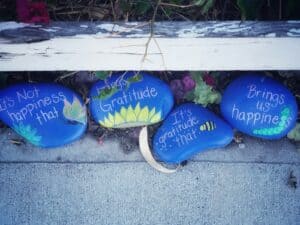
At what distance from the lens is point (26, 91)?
5.43ft

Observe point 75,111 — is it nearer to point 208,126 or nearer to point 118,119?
point 118,119

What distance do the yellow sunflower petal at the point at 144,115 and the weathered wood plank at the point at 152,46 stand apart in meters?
0.25

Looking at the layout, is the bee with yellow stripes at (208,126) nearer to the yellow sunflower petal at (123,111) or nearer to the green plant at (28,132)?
the yellow sunflower petal at (123,111)

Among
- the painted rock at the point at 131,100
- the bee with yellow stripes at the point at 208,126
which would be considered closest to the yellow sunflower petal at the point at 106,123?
the painted rock at the point at 131,100

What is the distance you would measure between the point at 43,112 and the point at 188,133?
0.62m

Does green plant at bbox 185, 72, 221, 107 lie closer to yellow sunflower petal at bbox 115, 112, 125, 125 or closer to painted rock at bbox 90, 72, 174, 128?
painted rock at bbox 90, 72, 174, 128

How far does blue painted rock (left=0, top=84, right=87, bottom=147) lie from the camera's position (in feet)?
5.39

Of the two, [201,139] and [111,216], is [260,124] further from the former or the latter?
[111,216]

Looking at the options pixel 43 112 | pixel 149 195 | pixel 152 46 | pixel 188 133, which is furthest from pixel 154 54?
pixel 149 195

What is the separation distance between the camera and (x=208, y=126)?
5.40 ft

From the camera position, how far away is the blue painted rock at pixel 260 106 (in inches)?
62.5

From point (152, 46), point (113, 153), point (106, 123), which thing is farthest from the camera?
point (113, 153)

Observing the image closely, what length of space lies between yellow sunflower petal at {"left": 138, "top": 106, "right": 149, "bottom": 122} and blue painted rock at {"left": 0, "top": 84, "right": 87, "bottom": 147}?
24cm

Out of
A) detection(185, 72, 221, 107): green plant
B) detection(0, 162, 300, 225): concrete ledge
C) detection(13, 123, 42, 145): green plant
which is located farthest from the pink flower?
detection(13, 123, 42, 145): green plant
